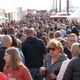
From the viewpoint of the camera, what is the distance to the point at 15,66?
25.2 ft

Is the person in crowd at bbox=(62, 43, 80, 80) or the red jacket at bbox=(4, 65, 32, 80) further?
the red jacket at bbox=(4, 65, 32, 80)

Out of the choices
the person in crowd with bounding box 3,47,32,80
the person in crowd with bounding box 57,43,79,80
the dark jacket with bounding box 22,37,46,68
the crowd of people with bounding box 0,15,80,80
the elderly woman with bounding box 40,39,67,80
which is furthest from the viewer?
the dark jacket with bounding box 22,37,46,68

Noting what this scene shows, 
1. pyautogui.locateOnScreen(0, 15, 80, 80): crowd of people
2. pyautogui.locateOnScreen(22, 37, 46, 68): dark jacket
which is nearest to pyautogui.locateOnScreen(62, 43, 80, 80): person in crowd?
pyautogui.locateOnScreen(0, 15, 80, 80): crowd of people

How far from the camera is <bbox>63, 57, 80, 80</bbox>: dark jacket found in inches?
278

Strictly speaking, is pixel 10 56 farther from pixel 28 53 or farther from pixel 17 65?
pixel 28 53

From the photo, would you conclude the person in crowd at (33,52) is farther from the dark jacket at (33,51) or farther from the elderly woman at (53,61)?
the elderly woman at (53,61)

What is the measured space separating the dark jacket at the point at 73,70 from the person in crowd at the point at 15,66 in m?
0.97

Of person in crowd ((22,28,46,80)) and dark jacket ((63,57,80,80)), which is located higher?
dark jacket ((63,57,80,80))

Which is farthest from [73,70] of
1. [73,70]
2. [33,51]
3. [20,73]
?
[33,51]

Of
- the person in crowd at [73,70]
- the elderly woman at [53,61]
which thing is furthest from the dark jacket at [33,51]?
the person in crowd at [73,70]

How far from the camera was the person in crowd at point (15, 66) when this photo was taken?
768 centimetres

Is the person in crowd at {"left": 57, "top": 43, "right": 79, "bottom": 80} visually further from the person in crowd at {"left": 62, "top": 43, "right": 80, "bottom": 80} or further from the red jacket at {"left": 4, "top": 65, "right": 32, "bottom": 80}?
the red jacket at {"left": 4, "top": 65, "right": 32, "bottom": 80}

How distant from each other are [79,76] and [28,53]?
13.0ft

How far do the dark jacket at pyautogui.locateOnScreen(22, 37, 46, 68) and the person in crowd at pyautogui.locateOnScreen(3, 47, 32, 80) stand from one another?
3.08 meters
